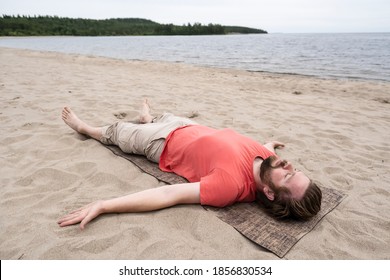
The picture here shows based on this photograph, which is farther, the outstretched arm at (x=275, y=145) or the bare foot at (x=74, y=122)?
the bare foot at (x=74, y=122)

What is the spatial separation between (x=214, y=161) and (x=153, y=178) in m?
0.73

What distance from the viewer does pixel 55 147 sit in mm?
3297

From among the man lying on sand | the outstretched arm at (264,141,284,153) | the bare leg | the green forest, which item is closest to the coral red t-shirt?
the man lying on sand

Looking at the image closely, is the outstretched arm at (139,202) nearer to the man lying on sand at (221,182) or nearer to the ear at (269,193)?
the man lying on sand at (221,182)

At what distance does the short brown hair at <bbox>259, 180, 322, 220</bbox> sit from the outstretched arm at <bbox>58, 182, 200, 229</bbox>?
2.19 ft

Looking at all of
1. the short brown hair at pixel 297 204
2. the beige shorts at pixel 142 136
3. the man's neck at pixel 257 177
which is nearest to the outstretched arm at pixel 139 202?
the man's neck at pixel 257 177

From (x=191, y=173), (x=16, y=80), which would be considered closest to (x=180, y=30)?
(x=16, y=80)

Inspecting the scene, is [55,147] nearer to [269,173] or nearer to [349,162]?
[269,173]

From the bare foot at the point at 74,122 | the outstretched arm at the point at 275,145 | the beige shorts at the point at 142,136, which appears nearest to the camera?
the beige shorts at the point at 142,136

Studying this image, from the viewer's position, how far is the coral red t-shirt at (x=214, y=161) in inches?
88.2

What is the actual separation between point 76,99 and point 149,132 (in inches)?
118

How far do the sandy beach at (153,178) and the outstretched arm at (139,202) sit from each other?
0.21ft

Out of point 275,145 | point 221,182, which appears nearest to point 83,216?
point 221,182

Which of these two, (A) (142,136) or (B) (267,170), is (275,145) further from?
(A) (142,136)
